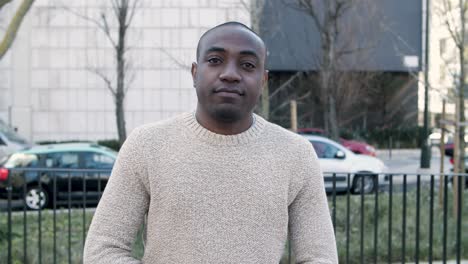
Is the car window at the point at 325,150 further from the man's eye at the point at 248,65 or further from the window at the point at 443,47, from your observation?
the man's eye at the point at 248,65

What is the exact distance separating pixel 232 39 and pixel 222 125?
26 centimetres

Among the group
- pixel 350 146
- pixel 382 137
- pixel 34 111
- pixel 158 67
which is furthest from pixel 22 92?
pixel 382 137

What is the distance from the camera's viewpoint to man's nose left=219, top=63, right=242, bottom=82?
1.95 m

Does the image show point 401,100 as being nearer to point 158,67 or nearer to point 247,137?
point 158,67

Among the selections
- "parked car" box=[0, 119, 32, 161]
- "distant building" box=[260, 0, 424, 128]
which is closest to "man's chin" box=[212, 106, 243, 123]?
"distant building" box=[260, 0, 424, 128]

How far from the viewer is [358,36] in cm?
2233

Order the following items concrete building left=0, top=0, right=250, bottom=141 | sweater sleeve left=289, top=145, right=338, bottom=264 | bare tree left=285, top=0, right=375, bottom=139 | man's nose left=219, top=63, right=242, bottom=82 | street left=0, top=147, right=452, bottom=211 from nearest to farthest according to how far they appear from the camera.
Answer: man's nose left=219, top=63, right=242, bottom=82, sweater sleeve left=289, top=145, right=338, bottom=264, bare tree left=285, top=0, right=375, bottom=139, street left=0, top=147, right=452, bottom=211, concrete building left=0, top=0, right=250, bottom=141

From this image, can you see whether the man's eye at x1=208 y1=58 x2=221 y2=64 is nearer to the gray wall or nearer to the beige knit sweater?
the beige knit sweater

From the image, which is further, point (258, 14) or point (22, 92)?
point (22, 92)

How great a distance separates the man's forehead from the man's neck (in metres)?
0.20

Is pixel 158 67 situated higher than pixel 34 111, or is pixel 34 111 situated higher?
pixel 158 67

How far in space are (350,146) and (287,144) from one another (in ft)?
67.9

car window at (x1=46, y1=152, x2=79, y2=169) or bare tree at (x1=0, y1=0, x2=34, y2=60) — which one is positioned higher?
bare tree at (x1=0, y1=0, x2=34, y2=60)

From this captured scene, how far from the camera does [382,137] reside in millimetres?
31547
